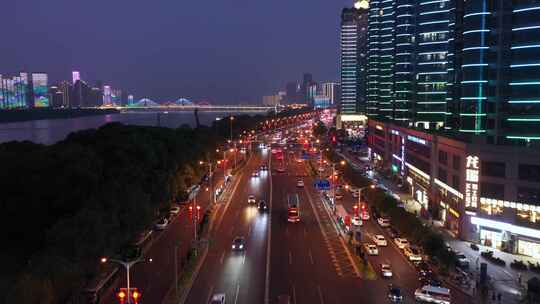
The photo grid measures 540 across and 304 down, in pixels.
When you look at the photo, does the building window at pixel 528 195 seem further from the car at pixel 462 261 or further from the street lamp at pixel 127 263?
the street lamp at pixel 127 263

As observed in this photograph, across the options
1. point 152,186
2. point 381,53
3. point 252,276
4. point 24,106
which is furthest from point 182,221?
point 24,106

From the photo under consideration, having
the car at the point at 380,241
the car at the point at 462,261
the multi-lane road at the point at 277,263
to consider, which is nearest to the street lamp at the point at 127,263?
the multi-lane road at the point at 277,263

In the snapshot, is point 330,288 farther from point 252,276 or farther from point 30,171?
point 30,171

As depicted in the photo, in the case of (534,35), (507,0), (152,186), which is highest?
(507,0)

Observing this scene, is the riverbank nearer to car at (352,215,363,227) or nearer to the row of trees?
the row of trees

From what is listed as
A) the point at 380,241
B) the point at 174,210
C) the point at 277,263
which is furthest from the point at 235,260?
the point at 174,210

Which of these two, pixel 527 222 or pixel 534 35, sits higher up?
pixel 534 35

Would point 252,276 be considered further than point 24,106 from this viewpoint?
No

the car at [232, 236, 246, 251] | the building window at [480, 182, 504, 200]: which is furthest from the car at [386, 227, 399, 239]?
the car at [232, 236, 246, 251]
